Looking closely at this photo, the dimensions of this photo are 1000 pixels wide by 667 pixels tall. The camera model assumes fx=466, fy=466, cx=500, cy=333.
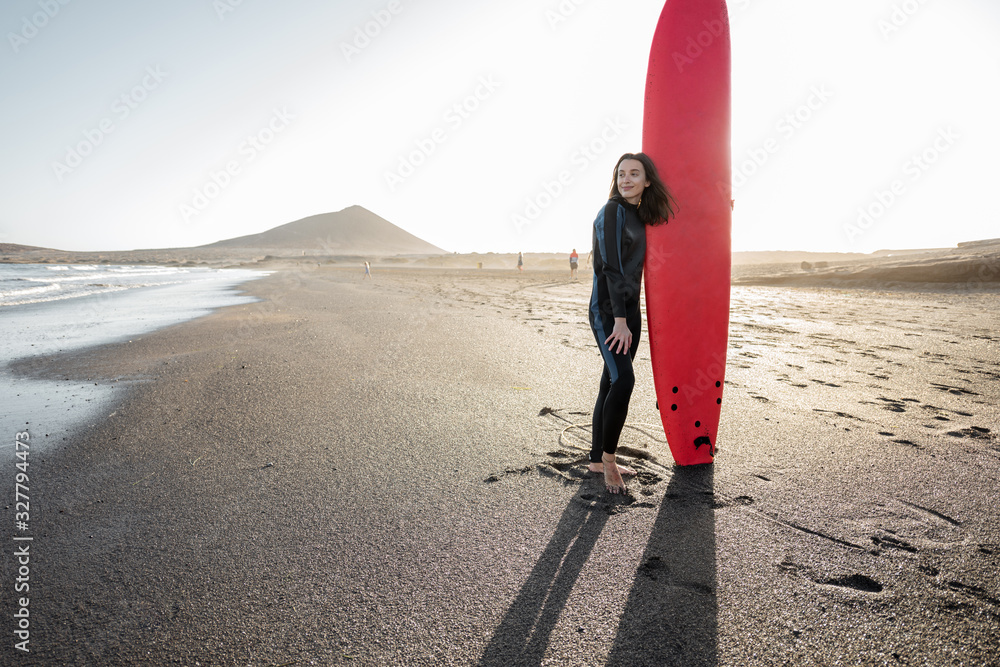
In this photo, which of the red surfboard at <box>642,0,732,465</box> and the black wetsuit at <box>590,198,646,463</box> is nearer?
the black wetsuit at <box>590,198,646,463</box>

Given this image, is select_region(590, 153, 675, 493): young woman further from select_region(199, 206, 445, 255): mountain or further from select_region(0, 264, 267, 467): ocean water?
select_region(199, 206, 445, 255): mountain

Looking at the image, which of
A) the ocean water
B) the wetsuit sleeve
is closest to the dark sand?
the ocean water

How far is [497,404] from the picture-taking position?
13.8 feet

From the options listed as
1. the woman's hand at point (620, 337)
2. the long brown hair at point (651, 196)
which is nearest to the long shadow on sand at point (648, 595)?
the woman's hand at point (620, 337)

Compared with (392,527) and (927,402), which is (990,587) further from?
(927,402)

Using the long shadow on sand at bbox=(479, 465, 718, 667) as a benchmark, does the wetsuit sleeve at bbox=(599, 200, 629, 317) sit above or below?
above

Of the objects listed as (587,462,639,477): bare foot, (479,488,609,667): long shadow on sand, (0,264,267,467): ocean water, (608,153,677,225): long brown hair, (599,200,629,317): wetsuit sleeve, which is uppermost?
(608,153,677,225): long brown hair

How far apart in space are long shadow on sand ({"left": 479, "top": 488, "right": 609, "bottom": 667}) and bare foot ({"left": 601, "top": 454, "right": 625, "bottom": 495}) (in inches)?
7.6

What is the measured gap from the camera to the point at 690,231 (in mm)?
3150

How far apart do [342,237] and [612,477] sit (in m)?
164

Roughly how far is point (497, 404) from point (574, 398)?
741 millimetres

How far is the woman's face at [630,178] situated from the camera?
2744 mm

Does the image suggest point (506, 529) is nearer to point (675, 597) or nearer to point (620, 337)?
point (675, 597)

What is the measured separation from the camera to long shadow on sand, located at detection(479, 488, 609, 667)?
1.59 meters
